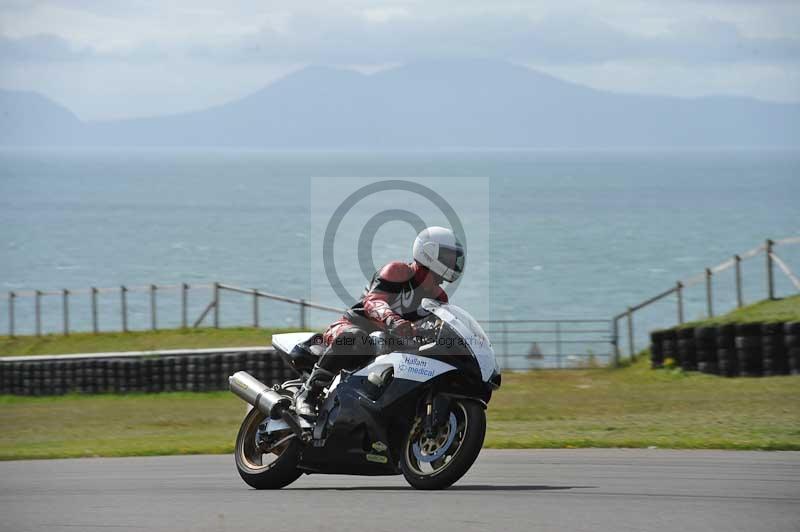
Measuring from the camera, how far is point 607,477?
30.3 ft

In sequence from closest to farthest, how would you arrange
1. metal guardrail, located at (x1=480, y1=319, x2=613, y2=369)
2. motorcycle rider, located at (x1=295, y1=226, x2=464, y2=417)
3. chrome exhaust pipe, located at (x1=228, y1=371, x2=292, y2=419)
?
motorcycle rider, located at (x1=295, y1=226, x2=464, y2=417), chrome exhaust pipe, located at (x1=228, y1=371, x2=292, y2=419), metal guardrail, located at (x1=480, y1=319, x2=613, y2=369)

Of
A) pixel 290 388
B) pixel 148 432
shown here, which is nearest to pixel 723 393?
pixel 148 432

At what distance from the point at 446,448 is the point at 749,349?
40.2 feet

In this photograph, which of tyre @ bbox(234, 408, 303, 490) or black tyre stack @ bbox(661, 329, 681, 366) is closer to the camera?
tyre @ bbox(234, 408, 303, 490)

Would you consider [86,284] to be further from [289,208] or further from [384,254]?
[289,208]

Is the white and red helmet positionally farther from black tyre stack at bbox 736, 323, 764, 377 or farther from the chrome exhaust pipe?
black tyre stack at bbox 736, 323, 764, 377

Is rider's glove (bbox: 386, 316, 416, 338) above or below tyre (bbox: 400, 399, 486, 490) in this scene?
above

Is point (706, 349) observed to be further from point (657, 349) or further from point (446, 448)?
point (446, 448)

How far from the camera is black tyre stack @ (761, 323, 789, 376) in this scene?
18.8 metres

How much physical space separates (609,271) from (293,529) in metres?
87.4

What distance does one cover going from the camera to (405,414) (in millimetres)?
8578

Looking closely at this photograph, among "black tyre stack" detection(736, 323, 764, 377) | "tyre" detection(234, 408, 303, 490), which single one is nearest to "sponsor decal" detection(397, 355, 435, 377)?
"tyre" detection(234, 408, 303, 490)

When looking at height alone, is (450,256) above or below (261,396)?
above

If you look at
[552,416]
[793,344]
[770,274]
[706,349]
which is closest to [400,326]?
[552,416]
